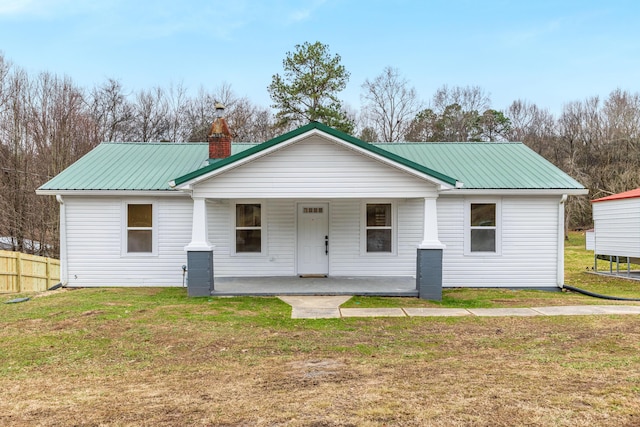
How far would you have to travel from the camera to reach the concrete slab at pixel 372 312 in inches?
322

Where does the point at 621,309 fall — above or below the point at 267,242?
below

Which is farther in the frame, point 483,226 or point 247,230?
point 247,230

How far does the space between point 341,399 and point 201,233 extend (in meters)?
6.73

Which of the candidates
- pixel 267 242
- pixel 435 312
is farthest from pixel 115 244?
pixel 435 312

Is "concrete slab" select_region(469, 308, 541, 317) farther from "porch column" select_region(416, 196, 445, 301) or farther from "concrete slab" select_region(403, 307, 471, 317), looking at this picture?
"porch column" select_region(416, 196, 445, 301)

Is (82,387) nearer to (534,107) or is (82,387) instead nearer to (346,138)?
(346,138)

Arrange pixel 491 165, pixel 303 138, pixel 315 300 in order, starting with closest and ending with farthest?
pixel 315 300
pixel 303 138
pixel 491 165

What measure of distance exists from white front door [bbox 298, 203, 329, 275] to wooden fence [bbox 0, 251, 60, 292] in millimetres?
9653

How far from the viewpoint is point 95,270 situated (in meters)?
11.8

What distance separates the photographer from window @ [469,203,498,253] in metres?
11.9

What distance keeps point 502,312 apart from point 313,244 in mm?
5520

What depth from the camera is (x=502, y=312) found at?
8453 millimetres

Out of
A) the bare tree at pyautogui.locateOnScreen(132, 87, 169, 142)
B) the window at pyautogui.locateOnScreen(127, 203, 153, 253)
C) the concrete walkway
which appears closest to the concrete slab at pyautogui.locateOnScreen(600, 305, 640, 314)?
the concrete walkway

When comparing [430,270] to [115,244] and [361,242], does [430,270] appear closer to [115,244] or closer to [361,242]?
[361,242]
